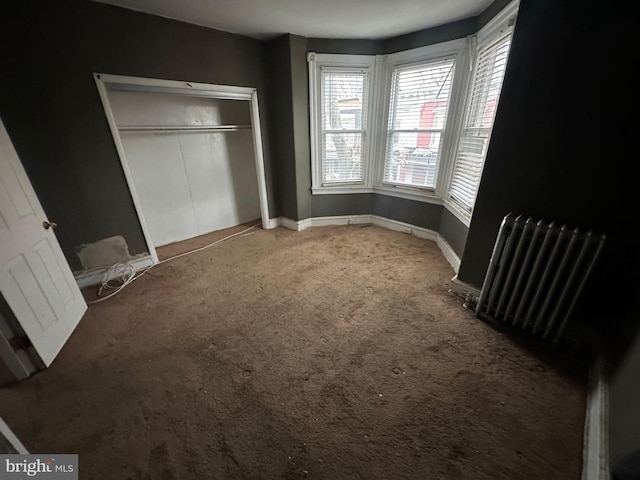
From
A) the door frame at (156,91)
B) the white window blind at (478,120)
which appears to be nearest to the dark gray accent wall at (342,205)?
the door frame at (156,91)

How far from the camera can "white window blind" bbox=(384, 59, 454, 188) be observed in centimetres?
285

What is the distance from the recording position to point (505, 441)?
48.5 inches

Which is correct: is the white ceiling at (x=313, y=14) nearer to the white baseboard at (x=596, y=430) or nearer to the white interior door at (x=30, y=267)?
the white interior door at (x=30, y=267)

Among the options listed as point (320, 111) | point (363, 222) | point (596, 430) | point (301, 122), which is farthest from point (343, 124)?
point (596, 430)

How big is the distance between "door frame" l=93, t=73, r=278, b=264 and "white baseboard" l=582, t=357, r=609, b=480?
349 centimetres

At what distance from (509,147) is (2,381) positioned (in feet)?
11.5

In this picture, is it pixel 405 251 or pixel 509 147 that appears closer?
pixel 509 147

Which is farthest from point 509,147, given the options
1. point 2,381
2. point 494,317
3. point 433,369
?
point 2,381

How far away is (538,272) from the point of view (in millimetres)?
1729

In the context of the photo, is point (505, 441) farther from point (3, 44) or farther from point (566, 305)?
point (3, 44)

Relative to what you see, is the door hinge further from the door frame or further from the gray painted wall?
the gray painted wall

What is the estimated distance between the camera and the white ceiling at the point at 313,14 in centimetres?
216

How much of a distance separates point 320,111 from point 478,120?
182cm

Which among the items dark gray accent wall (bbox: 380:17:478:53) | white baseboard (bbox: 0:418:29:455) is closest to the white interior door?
white baseboard (bbox: 0:418:29:455)
